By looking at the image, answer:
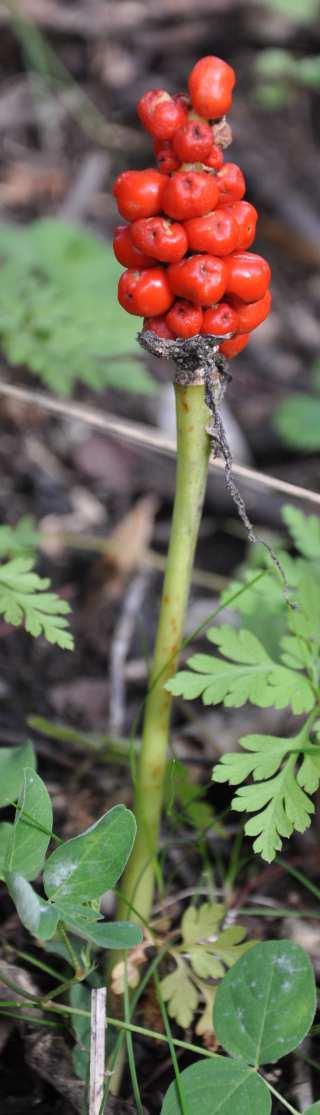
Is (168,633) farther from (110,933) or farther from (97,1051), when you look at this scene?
(97,1051)

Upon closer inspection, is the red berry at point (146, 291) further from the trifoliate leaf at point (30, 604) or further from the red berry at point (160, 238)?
the trifoliate leaf at point (30, 604)

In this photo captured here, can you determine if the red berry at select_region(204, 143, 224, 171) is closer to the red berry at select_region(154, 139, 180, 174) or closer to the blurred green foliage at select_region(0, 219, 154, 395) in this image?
the red berry at select_region(154, 139, 180, 174)

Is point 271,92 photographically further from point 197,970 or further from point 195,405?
point 197,970

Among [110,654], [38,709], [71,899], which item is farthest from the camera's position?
[110,654]

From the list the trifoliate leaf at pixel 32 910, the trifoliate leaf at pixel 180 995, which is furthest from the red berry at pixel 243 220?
the trifoliate leaf at pixel 180 995

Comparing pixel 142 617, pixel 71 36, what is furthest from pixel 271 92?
pixel 142 617

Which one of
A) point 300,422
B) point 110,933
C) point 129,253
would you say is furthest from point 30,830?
point 300,422

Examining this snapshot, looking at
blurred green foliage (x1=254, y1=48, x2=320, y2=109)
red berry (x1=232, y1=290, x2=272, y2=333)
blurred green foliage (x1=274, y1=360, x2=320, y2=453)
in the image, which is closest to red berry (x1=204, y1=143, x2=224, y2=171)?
red berry (x1=232, y1=290, x2=272, y2=333)
